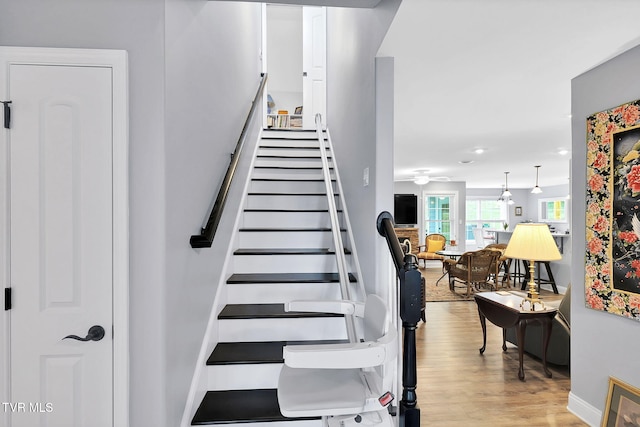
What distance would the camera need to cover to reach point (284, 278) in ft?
8.05

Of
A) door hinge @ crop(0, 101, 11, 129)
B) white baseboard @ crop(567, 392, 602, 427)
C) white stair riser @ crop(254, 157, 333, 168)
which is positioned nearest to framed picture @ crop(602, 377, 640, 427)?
white baseboard @ crop(567, 392, 602, 427)

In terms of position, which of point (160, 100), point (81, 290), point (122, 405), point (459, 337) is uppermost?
point (160, 100)

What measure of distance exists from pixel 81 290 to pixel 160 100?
2.83 feet

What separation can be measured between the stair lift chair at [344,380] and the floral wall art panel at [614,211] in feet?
5.53

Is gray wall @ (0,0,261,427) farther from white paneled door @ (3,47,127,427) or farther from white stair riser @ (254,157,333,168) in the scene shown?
white stair riser @ (254,157,333,168)

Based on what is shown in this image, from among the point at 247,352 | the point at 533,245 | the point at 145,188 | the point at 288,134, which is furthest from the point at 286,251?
the point at 288,134

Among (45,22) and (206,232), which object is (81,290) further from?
(45,22)

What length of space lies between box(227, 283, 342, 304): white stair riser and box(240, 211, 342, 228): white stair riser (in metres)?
0.87

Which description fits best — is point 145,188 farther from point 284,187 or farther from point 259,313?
point 284,187

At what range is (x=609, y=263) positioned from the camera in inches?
82.9

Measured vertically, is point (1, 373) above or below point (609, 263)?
below

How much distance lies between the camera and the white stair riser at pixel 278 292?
237cm

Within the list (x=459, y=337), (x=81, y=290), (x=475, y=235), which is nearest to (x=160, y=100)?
(x=81, y=290)

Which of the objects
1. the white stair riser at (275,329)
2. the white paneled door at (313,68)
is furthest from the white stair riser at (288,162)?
the white stair riser at (275,329)
